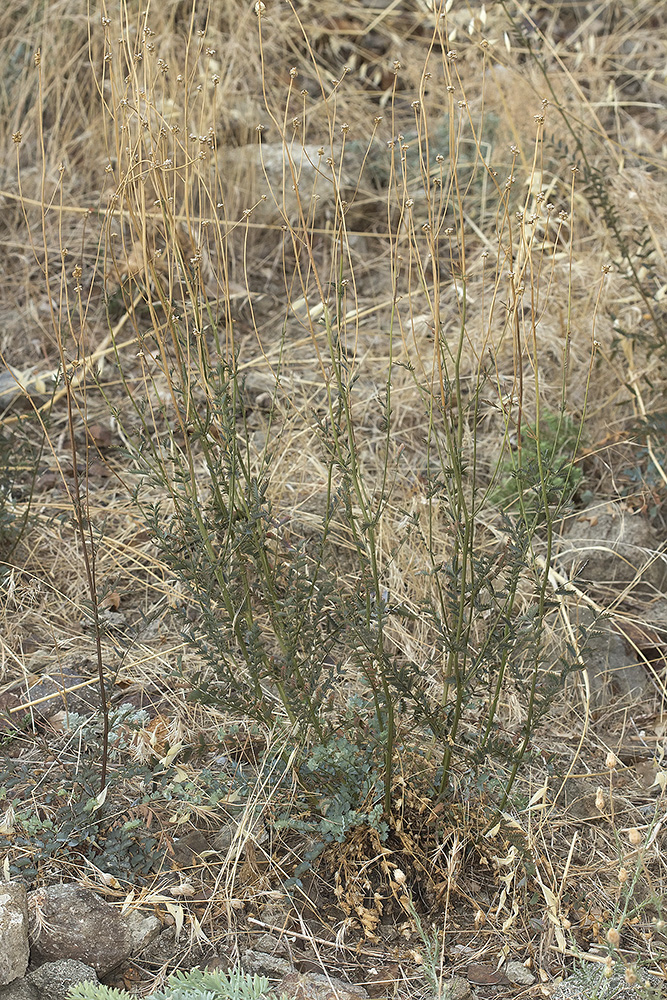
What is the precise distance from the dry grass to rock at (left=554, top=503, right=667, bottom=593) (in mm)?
74

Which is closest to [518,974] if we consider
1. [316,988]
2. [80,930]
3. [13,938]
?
[316,988]

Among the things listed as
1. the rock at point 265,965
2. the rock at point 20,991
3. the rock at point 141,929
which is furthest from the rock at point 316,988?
the rock at point 20,991

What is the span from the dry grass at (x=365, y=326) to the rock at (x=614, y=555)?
74mm

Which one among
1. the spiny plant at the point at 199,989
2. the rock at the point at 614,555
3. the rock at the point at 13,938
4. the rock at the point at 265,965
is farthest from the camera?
the rock at the point at 614,555

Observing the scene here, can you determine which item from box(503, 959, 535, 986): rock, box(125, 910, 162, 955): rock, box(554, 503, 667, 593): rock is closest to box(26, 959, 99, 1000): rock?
box(125, 910, 162, 955): rock

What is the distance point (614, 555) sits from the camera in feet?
8.74

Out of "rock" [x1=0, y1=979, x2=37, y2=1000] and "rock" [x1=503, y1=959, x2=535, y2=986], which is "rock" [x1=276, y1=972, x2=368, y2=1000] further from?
"rock" [x1=0, y1=979, x2=37, y2=1000]

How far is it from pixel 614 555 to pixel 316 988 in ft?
4.80

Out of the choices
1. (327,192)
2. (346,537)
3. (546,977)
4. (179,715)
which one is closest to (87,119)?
(327,192)

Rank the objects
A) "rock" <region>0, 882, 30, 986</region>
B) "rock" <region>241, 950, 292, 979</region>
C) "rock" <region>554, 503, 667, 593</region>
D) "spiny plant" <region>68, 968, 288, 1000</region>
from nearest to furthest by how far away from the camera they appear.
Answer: "spiny plant" <region>68, 968, 288, 1000</region> < "rock" <region>0, 882, 30, 986</region> < "rock" <region>241, 950, 292, 979</region> < "rock" <region>554, 503, 667, 593</region>

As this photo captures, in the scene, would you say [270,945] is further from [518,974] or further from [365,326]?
[365,326]

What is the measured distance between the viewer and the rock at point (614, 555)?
264 cm

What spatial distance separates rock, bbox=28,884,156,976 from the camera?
5.71 feet

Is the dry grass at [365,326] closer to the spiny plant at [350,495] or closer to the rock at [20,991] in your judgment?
the spiny plant at [350,495]
